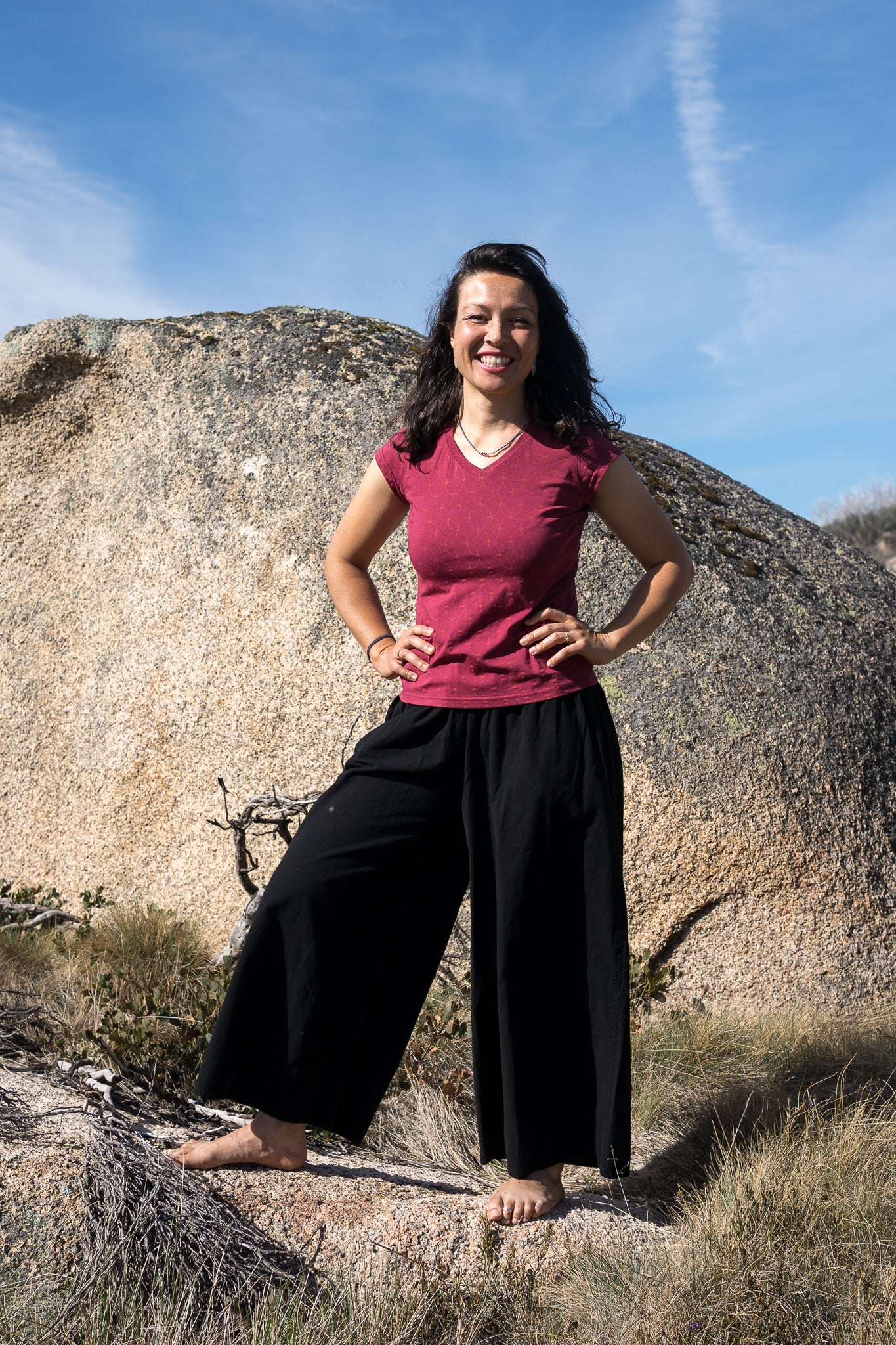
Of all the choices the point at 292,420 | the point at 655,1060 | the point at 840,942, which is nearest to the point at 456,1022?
the point at 655,1060

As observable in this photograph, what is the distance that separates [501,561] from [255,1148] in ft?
5.14

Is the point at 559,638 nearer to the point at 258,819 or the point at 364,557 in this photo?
the point at 364,557

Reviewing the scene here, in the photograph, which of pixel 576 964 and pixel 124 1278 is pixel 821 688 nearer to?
pixel 576 964

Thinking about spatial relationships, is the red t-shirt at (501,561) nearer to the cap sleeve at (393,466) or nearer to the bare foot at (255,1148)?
the cap sleeve at (393,466)

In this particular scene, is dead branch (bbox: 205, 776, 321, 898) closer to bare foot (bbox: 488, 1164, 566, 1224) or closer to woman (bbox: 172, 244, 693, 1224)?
woman (bbox: 172, 244, 693, 1224)

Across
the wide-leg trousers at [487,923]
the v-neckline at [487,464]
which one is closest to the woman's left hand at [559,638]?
the wide-leg trousers at [487,923]

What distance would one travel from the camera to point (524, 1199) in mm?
2756

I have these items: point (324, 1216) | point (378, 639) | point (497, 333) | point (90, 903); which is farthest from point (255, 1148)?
point (90, 903)

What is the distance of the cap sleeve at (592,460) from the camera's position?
110 inches

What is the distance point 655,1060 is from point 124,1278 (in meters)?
2.02

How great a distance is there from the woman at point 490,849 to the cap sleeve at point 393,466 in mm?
136

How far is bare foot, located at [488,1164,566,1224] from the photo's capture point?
108 inches

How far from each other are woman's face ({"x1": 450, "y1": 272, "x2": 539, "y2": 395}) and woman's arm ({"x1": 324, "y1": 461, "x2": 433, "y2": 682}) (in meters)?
Result: 0.40

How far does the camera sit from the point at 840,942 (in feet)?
14.2
